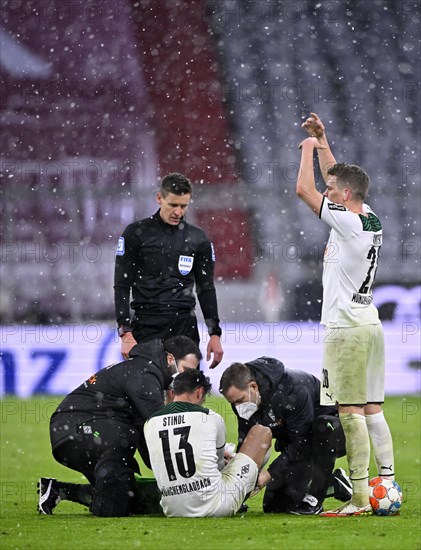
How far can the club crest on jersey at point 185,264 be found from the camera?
6.05 metres

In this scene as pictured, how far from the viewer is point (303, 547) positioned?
387 cm

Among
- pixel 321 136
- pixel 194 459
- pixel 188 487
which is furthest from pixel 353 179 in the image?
pixel 188 487

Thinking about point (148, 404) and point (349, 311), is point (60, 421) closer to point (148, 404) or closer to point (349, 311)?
point (148, 404)

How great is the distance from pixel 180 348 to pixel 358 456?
3.53 feet

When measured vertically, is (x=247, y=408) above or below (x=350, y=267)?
below

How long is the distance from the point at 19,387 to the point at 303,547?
27.7ft

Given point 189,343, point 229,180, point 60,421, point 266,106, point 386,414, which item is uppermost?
point 266,106

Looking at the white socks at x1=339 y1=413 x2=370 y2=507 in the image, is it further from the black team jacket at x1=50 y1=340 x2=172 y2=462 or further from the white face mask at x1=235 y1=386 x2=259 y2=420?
the black team jacket at x1=50 y1=340 x2=172 y2=462

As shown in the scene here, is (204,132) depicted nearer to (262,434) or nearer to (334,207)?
(334,207)

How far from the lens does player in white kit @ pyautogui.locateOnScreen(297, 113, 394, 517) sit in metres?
4.86

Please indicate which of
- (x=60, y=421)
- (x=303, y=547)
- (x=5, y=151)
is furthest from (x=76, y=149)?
(x=303, y=547)

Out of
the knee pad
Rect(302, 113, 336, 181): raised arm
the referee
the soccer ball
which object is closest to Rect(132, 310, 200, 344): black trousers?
the referee

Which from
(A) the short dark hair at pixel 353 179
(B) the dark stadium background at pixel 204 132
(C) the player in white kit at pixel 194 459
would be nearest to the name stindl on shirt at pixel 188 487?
(C) the player in white kit at pixel 194 459

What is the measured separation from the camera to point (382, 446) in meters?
4.97
